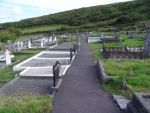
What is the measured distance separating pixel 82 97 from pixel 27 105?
2.16 meters

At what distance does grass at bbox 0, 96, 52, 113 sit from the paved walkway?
28cm

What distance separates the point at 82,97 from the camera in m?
11.8

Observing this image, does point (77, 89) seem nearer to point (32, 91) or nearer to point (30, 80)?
point (32, 91)

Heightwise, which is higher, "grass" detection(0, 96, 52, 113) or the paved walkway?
"grass" detection(0, 96, 52, 113)

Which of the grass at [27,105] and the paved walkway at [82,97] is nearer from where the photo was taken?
the grass at [27,105]

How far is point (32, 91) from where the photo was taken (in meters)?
13.4

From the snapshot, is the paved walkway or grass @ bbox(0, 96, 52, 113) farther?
the paved walkway

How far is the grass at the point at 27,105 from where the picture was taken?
9883 mm

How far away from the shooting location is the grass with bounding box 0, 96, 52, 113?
389 inches

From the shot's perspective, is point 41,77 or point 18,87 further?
point 41,77

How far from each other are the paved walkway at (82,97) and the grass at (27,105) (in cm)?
28

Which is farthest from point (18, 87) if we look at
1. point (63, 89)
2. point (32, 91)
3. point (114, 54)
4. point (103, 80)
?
point (114, 54)

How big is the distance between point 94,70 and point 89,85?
4.61m

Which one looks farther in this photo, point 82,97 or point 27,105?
point 82,97
